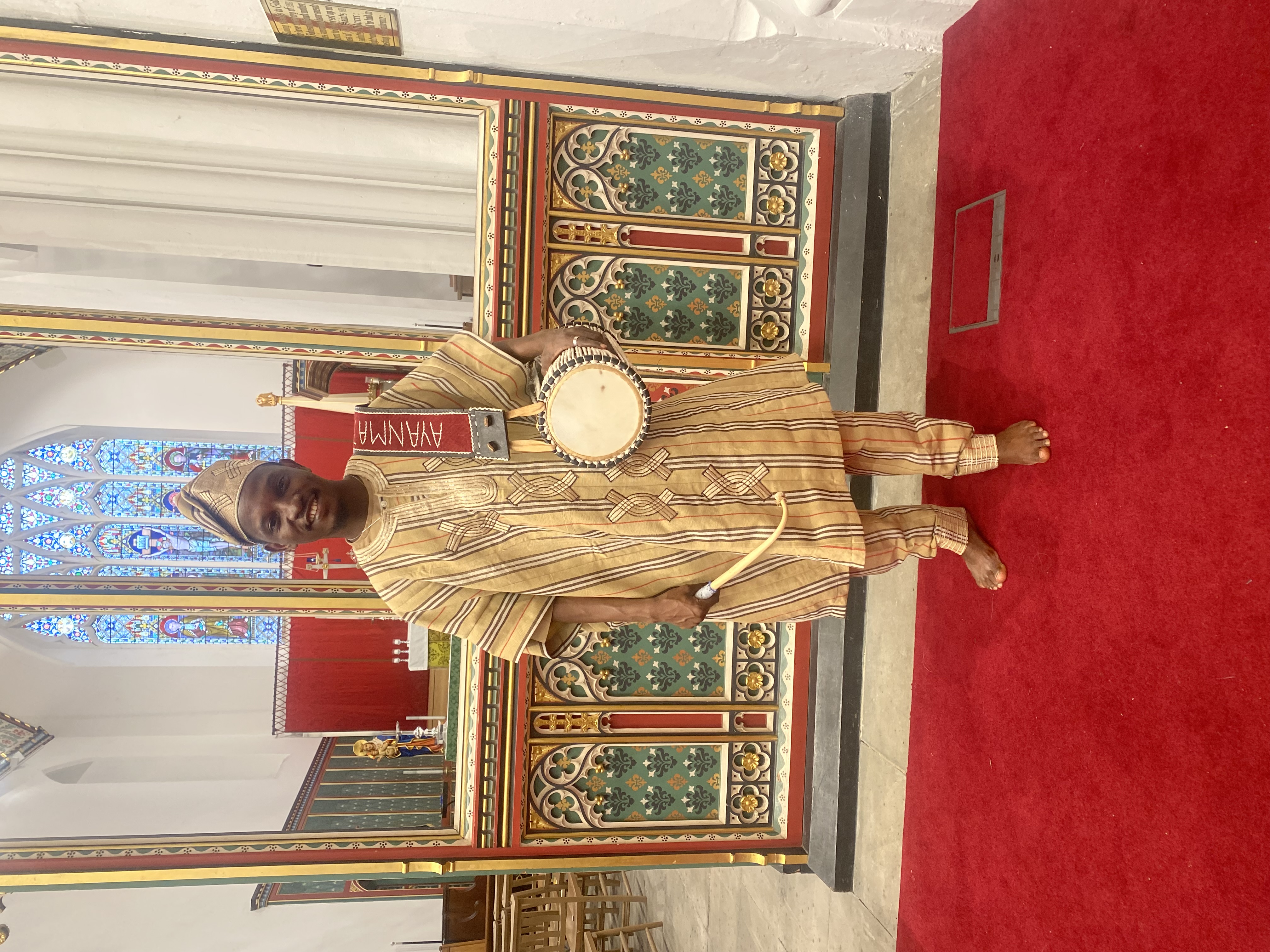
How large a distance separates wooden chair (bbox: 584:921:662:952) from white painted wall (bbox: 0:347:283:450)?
4.60 metres

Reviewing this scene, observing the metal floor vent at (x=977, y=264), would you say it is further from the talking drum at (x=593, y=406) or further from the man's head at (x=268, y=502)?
the man's head at (x=268, y=502)

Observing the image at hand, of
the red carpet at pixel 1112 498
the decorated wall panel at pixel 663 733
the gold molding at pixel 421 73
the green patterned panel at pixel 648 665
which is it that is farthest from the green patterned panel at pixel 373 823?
the gold molding at pixel 421 73

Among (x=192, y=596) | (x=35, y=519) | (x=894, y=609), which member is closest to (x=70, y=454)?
(x=35, y=519)

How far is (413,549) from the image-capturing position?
1.96 meters

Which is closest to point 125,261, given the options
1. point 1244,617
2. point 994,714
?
point 994,714

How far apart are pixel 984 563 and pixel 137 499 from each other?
614 cm

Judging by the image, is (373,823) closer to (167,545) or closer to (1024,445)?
(1024,445)

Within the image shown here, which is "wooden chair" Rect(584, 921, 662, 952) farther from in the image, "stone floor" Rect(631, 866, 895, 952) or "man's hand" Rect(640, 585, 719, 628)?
"man's hand" Rect(640, 585, 719, 628)

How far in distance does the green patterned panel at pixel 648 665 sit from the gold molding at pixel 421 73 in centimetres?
232

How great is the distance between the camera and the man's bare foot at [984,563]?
238cm

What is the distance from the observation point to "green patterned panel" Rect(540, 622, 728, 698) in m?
3.34

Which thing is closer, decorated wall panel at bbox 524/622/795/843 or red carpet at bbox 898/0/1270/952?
red carpet at bbox 898/0/1270/952

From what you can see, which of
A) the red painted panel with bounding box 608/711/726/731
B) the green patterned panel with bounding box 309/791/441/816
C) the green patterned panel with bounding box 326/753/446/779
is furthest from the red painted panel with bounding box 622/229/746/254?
the green patterned panel with bounding box 326/753/446/779

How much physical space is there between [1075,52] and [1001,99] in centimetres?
34
